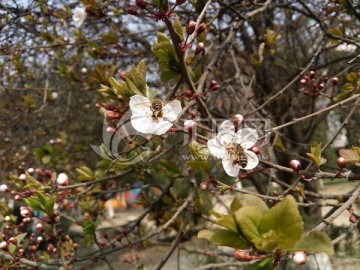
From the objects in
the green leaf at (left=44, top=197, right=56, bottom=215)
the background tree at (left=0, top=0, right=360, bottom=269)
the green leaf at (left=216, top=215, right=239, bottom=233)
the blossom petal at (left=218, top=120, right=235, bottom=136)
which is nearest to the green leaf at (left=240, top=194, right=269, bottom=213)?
the background tree at (left=0, top=0, right=360, bottom=269)

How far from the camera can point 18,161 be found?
4.12 metres

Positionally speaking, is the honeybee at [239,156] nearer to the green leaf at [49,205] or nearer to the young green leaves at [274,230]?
the young green leaves at [274,230]

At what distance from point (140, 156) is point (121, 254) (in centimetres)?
634

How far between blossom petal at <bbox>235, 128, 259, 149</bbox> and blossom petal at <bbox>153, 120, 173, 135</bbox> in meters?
0.30

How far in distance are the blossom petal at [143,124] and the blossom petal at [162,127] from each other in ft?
0.04

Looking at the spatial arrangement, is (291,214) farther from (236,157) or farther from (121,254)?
(121,254)

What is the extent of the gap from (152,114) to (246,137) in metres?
0.38

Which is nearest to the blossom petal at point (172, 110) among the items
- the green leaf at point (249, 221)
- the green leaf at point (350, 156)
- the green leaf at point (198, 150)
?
the green leaf at point (198, 150)

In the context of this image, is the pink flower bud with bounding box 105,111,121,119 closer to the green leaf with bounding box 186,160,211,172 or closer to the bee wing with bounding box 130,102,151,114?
the bee wing with bounding box 130,102,151,114

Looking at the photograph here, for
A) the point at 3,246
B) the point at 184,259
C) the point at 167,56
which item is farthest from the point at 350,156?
the point at 184,259

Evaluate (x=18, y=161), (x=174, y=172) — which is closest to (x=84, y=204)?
(x=174, y=172)

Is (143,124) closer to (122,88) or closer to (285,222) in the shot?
(122,88)

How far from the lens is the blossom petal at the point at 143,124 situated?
1227 mm

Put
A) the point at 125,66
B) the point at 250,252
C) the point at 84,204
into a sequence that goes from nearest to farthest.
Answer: the point at 250,252 < the point at 84,204 < the point at 125,66
